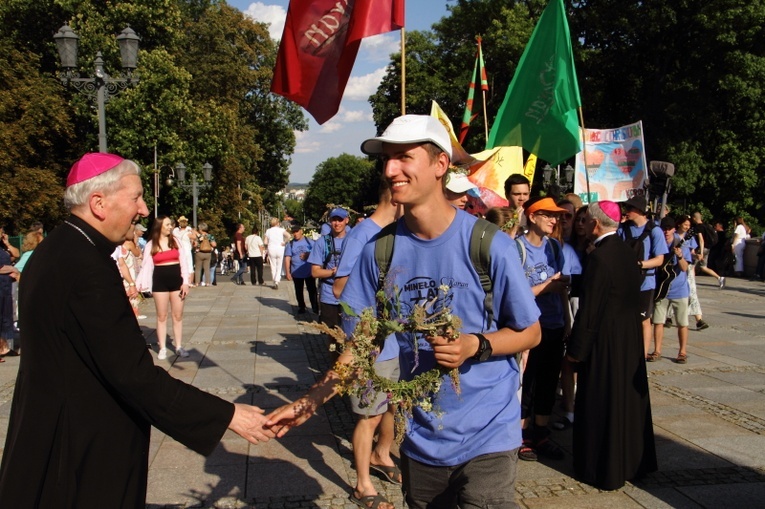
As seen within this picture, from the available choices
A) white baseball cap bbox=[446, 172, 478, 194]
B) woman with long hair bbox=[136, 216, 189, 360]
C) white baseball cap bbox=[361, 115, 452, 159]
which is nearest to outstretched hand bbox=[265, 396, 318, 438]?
white baseball cap bbox=[361, 115, 452, 159]

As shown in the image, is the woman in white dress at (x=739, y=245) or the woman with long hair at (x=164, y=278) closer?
the woman with long hair at (x=164, y=278)

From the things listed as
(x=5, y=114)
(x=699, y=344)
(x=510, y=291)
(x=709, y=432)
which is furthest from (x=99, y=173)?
(x=5, y=114)

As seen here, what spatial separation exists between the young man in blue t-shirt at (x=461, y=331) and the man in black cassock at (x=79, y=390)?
79 centimetres

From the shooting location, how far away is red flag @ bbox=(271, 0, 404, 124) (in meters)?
6.33

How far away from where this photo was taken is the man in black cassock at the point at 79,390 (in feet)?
7.80

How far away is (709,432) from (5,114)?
2633 cm

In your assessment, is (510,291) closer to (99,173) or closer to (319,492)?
(99,173)

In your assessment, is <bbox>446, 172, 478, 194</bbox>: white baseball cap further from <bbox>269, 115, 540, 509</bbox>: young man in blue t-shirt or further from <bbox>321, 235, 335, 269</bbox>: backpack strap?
<bbox>321, 235, 335, 269</bbox>: backpack strap

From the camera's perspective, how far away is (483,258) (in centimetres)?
271

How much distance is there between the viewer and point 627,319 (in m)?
5.04

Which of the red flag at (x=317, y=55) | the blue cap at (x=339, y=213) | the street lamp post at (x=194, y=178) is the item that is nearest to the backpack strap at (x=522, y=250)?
the red flag at (x=317, y=55)

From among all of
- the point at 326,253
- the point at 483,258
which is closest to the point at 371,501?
the point at 483,258

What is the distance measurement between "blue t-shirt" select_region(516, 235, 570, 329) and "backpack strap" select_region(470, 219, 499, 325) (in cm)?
286

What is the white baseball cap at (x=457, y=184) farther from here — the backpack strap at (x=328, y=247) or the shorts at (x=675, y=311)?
the shorts at (x=675, y=311)
